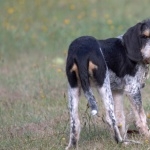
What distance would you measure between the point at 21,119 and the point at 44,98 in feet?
4.30

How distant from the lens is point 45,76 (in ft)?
40.3

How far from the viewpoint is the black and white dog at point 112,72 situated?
759cm

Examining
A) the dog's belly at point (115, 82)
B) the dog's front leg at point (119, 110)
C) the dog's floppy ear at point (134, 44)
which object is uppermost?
the dog's floppy ear at point (134, 44)

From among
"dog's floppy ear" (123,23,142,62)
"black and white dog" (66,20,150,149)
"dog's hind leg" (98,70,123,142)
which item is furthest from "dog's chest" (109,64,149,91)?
"dog's hind leg" (98,70,123,142)

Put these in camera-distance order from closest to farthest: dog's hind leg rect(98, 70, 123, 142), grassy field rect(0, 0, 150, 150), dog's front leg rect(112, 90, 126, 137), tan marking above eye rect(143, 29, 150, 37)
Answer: dog's hind leg rect(98, 70, 123, 142)
tan marking above eye rect(143, 29, 150, 37)
dog's front leg rect(112, 90, 126, 137)
grassy field rect(0, 0, 150, 150)

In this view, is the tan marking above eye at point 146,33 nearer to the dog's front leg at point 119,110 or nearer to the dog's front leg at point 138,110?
the dog's front leg at point 138,110

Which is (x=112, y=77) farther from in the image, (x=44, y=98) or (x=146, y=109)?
(x=44, y=98)

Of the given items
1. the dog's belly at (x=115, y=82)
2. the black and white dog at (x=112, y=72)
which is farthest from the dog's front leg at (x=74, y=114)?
the dog's belly at (x=115, y=82)

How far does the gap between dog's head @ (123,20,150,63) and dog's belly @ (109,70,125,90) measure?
31 centimetres

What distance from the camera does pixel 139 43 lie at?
8219 millimetres

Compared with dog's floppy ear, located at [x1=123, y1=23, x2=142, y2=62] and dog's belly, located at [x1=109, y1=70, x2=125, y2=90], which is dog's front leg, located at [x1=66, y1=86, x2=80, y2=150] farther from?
dog's floppy ear, located at [x1=123, y1=23, x2=142, y2=62]

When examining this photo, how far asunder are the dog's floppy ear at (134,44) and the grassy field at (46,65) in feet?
3.42

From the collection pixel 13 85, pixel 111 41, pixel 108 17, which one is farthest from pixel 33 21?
pixel 111 41

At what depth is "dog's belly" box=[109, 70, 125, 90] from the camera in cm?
822
